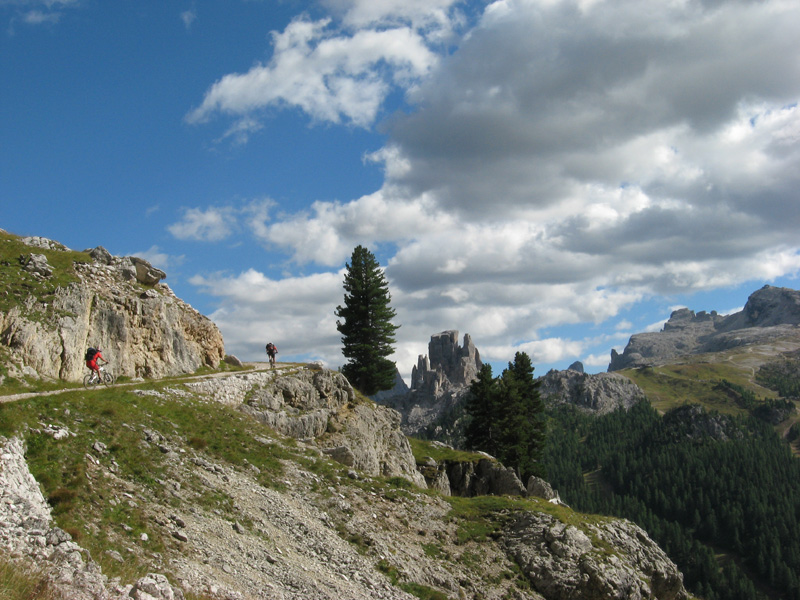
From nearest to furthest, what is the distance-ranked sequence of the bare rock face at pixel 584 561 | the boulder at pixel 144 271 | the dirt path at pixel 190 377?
1. the dirt path at pixel 190 377
2. the bare rock face at pixel 584 561
3. the boulder at pixel 144 271

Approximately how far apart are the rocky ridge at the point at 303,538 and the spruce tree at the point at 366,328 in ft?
74.6

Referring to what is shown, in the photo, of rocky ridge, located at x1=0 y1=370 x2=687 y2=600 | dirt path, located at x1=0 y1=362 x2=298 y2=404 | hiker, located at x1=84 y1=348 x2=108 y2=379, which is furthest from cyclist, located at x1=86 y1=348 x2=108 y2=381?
rocky ridge, located at x1=0 y1=370 x2=687 y2=600

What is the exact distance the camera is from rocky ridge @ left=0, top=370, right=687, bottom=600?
761 inches

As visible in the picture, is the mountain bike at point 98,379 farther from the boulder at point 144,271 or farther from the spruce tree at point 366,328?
the spruce tree at point 366,328

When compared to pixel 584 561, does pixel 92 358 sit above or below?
above

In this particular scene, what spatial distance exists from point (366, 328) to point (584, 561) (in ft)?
126

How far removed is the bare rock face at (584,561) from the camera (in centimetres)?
3177

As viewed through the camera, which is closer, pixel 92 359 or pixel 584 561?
pixel 584 561

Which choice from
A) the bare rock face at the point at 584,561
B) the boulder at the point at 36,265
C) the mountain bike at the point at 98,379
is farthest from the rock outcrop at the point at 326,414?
the bare rock face at the point at 584,561

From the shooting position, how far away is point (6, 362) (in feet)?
104

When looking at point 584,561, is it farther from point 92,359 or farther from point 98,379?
point 92,359

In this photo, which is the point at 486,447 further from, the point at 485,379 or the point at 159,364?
the point at 159,364

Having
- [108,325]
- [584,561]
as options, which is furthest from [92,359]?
[584,561]

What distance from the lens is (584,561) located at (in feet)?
108
